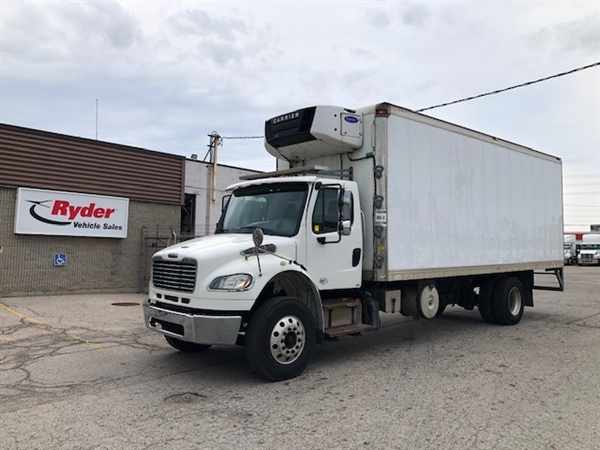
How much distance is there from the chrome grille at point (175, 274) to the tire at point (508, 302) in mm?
7383

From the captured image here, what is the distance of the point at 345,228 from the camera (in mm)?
7039

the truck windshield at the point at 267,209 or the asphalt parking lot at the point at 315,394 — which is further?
the truck windshield at the point at 267,209

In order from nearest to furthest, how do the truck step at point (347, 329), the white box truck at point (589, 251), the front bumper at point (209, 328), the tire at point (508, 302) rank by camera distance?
the front bumper at point (209, 328) < the truck step at point (347, 329) < the tire at point (508, 302) < the white box truck at point (589, 251)

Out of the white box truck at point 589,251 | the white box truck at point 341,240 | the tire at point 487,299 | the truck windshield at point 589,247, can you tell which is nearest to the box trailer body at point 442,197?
the white box truck at point 341,240

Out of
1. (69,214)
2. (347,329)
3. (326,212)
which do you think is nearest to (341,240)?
(326,212)

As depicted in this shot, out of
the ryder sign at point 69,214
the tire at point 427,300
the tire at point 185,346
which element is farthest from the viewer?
the ryder sign at point 69,214

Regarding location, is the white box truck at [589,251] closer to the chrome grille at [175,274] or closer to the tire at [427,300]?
the tire at [427,300]

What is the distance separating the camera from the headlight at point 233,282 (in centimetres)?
577

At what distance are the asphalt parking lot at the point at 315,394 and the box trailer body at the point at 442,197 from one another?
159cm

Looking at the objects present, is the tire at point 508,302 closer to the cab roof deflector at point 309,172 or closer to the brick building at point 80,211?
the cab roof deflector at point 309,172

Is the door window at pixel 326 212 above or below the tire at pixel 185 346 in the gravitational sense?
above

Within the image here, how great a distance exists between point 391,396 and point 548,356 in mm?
3597

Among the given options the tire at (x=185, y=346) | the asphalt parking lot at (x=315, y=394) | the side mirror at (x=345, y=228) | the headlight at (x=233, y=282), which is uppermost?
the side mirror at (x=345, y=228)

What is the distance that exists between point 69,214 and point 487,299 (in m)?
12.2
